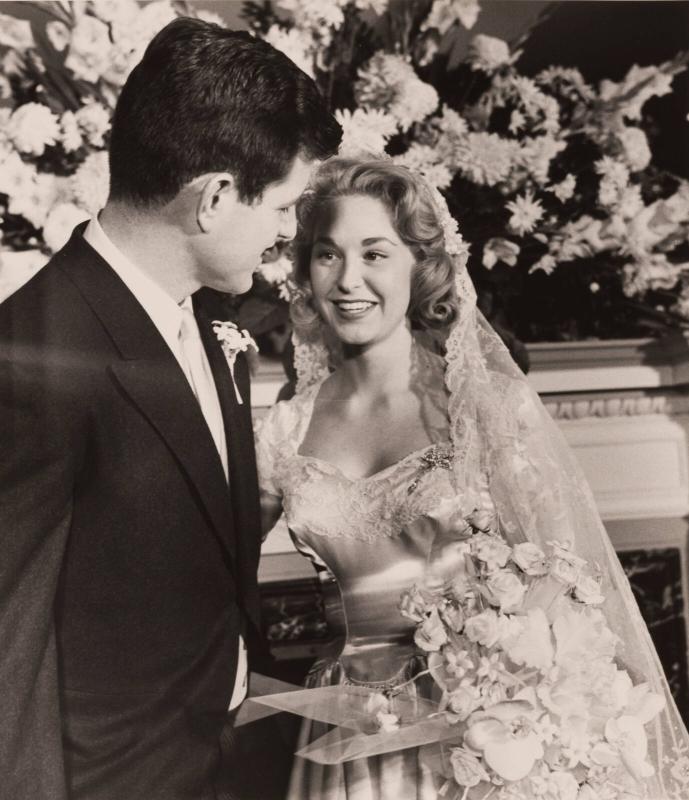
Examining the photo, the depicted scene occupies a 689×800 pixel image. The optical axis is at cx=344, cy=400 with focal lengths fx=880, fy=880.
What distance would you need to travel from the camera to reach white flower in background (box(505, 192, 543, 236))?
1769mm

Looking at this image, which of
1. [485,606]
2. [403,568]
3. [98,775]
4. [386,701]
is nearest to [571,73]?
[403,568]

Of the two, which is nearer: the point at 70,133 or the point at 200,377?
the point at 200,377

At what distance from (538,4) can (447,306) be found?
0.82 metres

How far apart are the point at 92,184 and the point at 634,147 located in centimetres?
111

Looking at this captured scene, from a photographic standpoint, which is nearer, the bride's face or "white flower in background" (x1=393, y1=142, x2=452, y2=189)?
the bride's face

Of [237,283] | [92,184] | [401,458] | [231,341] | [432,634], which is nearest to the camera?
[432,634]

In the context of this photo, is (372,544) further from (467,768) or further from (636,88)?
(636,88)

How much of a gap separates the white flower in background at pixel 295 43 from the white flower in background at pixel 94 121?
329 mm

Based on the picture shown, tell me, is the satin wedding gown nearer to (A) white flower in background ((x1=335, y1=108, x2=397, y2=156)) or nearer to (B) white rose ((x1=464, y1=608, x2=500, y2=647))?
(B) white rose ((x1=464, y1=608, x2=500, y2=647))

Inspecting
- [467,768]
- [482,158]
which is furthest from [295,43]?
[467,768]

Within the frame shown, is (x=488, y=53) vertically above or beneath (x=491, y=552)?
above

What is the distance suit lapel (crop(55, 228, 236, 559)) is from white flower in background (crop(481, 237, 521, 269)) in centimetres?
82

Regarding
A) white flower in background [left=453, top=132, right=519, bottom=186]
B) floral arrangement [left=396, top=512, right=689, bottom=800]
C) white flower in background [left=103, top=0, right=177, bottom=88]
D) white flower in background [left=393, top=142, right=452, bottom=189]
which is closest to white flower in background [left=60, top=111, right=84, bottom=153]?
white flower in background [left=103, top=0, right=177, bottom=88]

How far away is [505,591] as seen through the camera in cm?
111
